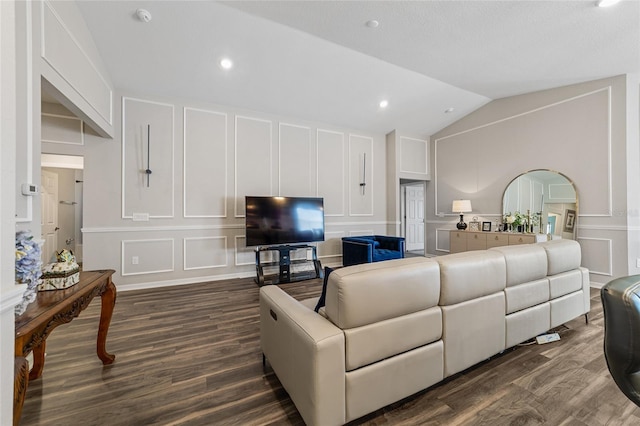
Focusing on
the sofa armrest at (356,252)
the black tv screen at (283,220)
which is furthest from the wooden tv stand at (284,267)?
the sofa armrest at (356,252)

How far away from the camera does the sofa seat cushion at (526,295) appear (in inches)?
73.8

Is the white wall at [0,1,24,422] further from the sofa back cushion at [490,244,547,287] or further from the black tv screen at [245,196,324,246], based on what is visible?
the black tv screen at [245,196,324,246]

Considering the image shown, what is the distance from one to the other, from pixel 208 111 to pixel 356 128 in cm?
297

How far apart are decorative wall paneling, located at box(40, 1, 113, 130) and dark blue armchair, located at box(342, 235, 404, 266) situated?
13.5 ft

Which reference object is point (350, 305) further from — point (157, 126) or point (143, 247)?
point (157, 126)

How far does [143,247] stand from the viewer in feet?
12.4

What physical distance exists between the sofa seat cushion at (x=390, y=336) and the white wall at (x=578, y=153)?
13.9 ft

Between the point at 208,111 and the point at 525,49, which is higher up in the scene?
the point at 525,49

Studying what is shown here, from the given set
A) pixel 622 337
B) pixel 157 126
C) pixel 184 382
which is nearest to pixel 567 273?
pixel 622 337

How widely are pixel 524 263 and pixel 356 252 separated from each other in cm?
280

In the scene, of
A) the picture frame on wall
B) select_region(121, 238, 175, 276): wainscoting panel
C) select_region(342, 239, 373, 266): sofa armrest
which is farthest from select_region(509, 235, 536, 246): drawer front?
select_region(121, 238, 175, 276): wainscoting panel

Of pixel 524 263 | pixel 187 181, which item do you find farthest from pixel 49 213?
pixel 524 263

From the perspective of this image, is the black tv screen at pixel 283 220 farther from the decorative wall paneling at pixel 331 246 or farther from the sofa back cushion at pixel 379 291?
the sofa back cushion at pixel 379 291

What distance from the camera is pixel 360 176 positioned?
5.59 m
